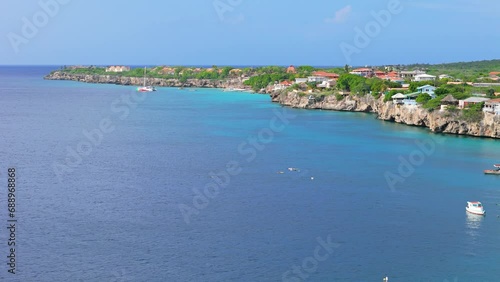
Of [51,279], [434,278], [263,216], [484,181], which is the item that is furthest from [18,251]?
[484,181]

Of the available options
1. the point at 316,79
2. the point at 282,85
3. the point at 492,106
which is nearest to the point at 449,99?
the point at 492,106

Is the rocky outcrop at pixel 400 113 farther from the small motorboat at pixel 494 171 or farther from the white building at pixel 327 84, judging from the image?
the small motorboat at pixel 494 171

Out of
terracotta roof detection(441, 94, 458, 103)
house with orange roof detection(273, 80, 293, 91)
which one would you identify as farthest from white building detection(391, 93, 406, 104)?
house with orange roof detection(273, 80, 293, 91)

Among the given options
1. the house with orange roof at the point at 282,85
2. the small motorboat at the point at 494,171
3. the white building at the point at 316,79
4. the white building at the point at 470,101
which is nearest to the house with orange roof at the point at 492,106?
the white building at the point at 470,101

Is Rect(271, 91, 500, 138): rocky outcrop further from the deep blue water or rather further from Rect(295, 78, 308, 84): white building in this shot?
Rect(295, 78, 308, 84): white building

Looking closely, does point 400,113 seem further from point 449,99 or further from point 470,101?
point 470,101
